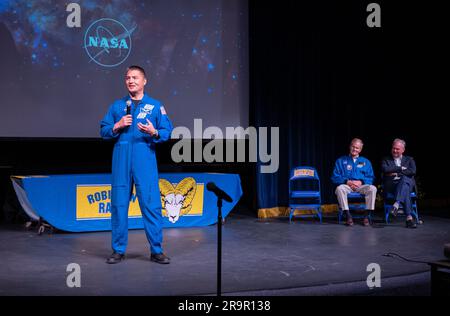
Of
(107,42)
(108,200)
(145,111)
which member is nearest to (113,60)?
(107,42)

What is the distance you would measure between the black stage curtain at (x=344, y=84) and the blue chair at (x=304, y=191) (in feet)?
0.82

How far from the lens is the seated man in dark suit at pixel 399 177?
721 centimetres

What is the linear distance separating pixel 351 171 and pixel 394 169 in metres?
0.52

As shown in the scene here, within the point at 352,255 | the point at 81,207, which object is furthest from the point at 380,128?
the point at 81,207

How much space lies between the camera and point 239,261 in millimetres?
4973

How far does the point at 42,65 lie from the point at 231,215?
3.19m

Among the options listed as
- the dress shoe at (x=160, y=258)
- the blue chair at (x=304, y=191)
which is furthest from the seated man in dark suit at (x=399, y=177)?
the dress shoe at (x=160, y=258)

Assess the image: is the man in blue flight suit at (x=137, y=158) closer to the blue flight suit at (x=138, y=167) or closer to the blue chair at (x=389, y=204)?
the blue flight suit at (x=138, y=167)

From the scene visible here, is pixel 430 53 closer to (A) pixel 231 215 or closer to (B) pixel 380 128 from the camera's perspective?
(B) pixel 380 128

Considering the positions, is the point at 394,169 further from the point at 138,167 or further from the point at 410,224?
the point at 138,167

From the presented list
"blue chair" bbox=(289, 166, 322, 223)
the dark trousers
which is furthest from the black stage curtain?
the dark trousers

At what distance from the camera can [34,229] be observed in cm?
678

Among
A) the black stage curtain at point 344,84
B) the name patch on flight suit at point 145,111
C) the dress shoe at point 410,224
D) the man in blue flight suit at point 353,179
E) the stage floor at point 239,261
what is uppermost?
the black stage curtain at point 344,84

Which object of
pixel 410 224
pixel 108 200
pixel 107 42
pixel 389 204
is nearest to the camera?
pixel 108 200
